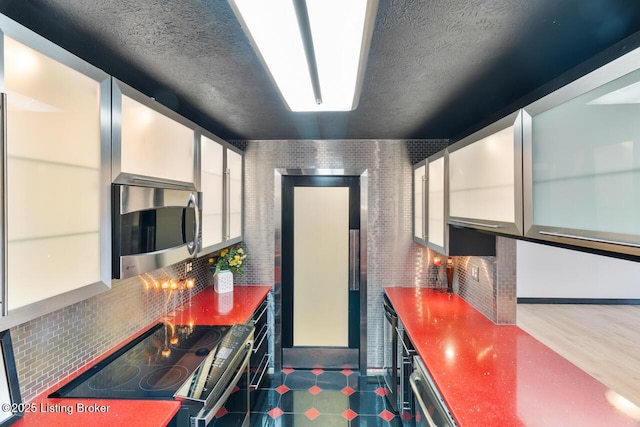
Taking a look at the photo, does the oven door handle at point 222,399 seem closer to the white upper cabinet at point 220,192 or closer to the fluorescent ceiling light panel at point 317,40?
the white upper cabinet at point 220,192

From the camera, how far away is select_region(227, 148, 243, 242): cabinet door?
261 cm

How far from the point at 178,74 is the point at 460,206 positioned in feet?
6.00

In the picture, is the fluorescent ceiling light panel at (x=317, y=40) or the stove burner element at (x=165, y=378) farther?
the stove burner element at (x=165, y=378)

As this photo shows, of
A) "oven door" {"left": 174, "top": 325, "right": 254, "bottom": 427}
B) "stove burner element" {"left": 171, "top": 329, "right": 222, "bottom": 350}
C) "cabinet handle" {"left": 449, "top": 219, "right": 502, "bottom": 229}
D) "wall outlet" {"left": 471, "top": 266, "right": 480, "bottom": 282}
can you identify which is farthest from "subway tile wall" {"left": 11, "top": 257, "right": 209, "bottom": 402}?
"wall outlet" {"left": 471, "top": 266, "right": 480, "bottom": 282}

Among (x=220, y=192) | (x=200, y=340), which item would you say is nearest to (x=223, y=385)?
(x=200, y=340)

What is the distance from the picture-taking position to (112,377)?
1.44 meters

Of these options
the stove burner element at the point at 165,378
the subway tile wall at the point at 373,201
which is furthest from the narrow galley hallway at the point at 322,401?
the stove burner element at the point at 165,378

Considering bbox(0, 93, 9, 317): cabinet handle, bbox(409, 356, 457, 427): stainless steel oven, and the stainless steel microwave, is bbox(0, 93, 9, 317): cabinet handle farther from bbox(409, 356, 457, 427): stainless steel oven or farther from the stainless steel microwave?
bbox(409, 356, 457, 427): stainless steel oven

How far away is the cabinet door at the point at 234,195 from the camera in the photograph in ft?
8.55

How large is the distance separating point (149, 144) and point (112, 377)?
1147 mm

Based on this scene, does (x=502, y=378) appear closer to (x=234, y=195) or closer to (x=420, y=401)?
(x=420, y=401)

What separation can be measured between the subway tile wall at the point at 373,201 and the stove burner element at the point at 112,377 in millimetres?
1610

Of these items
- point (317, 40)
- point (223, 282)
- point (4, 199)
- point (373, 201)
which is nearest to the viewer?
point (4, 199)

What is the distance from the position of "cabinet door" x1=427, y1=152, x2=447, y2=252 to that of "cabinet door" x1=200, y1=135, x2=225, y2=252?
5.68 ft
